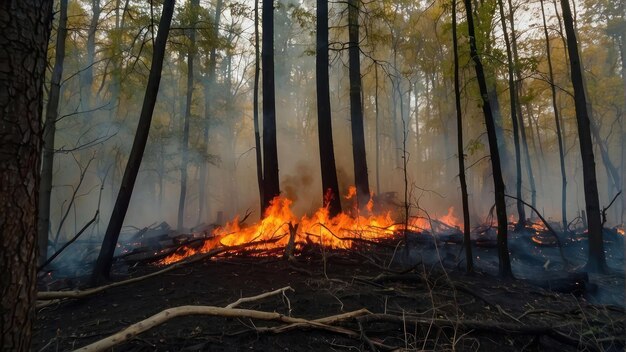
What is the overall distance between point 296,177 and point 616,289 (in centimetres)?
1526

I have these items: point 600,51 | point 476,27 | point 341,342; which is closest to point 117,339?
point 341,342

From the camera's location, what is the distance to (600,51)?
71.2 ft

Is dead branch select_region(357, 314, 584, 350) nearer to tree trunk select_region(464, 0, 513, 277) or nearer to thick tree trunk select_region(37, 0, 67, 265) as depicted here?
tree trunk select_region(464, 0, 513, 277)

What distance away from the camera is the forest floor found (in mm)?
3713

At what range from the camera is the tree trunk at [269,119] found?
9797 millimetres

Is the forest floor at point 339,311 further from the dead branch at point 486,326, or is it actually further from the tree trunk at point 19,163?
the tree trunk at point 19,163

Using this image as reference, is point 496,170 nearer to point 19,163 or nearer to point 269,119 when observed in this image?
point 269,119

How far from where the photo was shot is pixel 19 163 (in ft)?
5.24

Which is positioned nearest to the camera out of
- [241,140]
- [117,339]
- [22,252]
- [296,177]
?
[22,252]

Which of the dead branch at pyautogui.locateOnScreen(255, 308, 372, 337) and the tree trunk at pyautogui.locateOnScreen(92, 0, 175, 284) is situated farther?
the tree trunk at pyautogui.locateOnScreen(92, 0, 175, 284)

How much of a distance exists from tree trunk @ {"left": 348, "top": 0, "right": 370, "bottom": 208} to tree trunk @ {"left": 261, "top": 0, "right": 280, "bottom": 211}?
288cm

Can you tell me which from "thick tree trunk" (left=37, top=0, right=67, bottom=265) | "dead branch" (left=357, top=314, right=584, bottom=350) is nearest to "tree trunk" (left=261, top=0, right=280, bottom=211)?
"thick tree trunk" (left=37, top=0, right=67, bottom=265)

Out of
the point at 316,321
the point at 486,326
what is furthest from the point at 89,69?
the point at 486,326

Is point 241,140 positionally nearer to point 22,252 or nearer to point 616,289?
point 616,289
